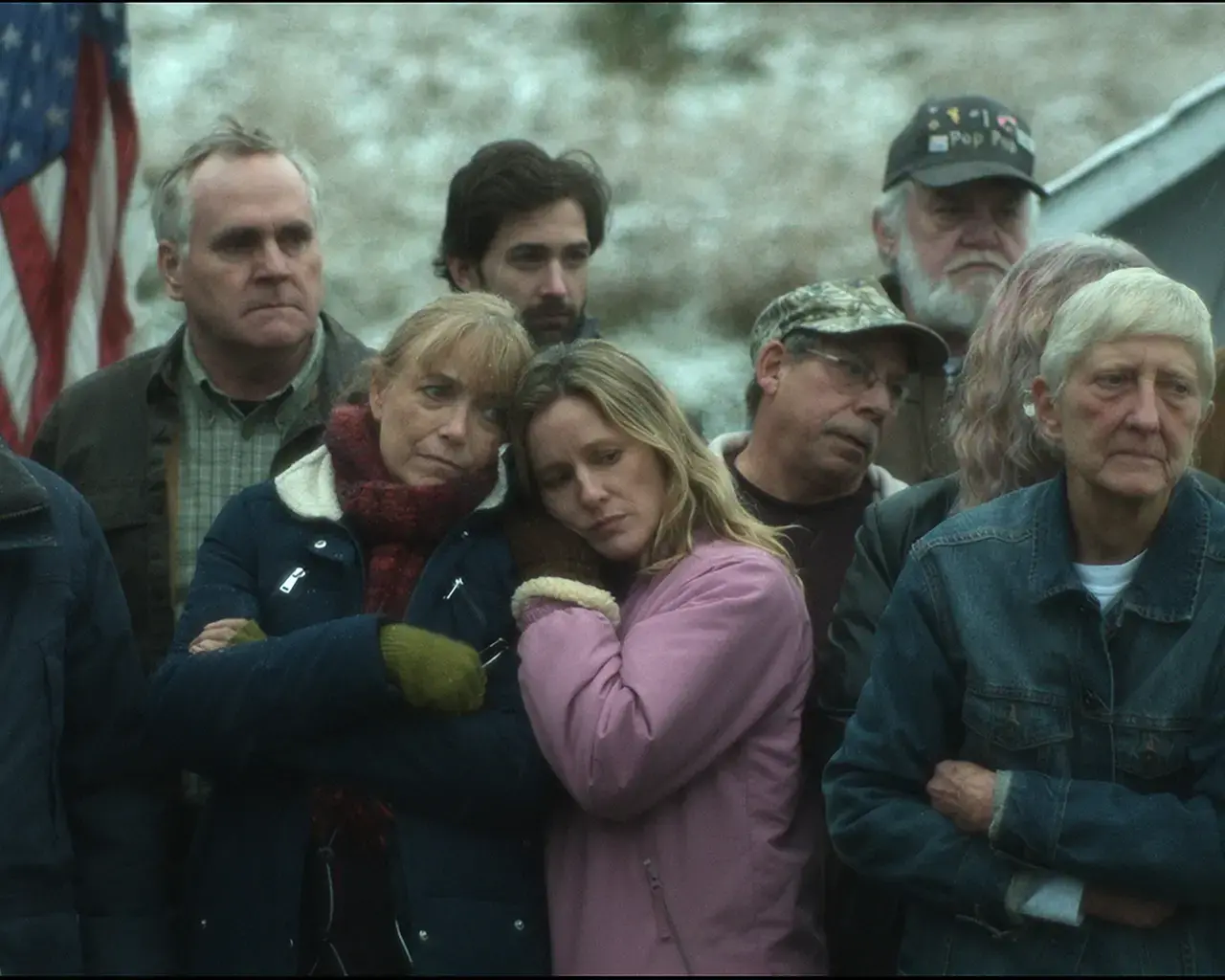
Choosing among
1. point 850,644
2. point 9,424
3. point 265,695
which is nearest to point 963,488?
point 850,644

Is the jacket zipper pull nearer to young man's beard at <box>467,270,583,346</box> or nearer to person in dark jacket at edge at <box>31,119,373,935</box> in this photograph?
person in dark jacket at edge at <box>31,119,373,935</box>

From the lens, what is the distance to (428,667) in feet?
11.1

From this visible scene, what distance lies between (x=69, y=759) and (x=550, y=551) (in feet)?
2.75

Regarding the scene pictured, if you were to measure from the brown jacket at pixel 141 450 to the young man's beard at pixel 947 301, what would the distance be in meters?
1.19

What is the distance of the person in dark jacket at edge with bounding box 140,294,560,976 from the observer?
340 centimetres

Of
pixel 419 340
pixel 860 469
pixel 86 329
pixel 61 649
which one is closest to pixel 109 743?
pixel 61 649

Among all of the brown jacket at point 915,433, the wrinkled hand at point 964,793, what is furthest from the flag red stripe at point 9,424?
the wrinkled hand at point 964,793

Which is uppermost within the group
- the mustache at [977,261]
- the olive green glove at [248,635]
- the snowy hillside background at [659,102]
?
the snowy hillside background at [659,102]

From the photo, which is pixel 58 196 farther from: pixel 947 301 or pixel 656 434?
pixel 656 434

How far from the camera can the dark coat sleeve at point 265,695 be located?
11.1ft

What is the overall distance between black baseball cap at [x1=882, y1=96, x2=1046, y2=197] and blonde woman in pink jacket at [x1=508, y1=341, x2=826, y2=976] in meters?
1.52

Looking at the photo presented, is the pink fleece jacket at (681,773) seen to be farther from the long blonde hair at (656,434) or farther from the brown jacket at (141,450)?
the brown jacket at (141,450)

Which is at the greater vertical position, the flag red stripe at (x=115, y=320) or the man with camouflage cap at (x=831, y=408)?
the flag red stripe at (x=115, y=320)

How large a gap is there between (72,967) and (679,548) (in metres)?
1.13
